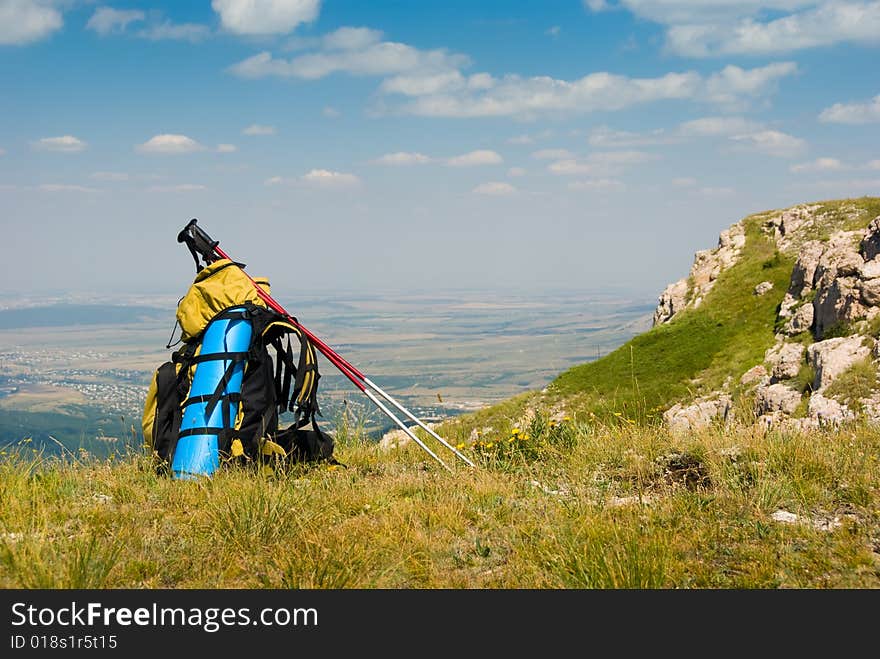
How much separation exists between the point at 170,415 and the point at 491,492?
11.3ft

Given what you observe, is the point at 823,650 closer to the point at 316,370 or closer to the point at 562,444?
the point at 562,444

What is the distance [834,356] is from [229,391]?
54.1 feet

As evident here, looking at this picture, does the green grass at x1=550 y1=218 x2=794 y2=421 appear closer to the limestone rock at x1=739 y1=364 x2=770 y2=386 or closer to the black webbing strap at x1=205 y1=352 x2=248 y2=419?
the limestone rock at x1=739 y1=364 x2=770 y2=386

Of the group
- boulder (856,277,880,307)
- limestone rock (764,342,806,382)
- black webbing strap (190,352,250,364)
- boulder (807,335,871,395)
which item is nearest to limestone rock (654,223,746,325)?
limestone rock (764,342,806,382)

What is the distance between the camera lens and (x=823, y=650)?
2.95 meters

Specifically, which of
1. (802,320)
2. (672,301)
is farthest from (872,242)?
(672,301)

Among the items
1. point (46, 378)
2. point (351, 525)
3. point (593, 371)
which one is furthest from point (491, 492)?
point (46, 378)

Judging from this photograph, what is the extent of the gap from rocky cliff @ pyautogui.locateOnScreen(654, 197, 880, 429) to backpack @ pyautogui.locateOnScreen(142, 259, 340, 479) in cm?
415

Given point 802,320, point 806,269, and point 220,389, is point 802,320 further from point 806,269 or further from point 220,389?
point 220,389

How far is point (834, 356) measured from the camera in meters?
17.0

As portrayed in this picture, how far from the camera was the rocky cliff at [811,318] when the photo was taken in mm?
15117

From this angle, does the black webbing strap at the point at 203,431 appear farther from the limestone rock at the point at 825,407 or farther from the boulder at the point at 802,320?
the boulder at the point at 802,320

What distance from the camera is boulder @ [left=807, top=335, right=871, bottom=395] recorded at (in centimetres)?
1648

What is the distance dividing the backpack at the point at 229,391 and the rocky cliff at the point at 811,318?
4.15 meters
